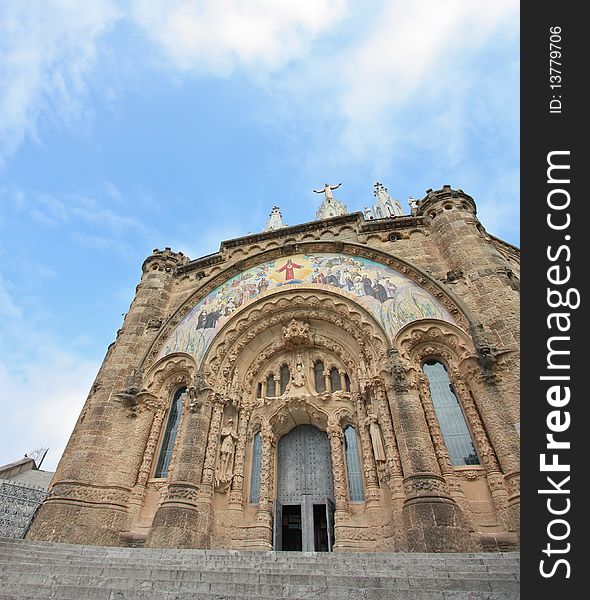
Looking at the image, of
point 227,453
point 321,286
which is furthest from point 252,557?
point 321,286

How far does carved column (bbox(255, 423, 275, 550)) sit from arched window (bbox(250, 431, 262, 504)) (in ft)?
0.97

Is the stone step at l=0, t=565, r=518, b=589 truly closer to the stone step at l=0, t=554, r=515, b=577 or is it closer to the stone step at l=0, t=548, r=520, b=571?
the stone step at l=0, t=554, r=515, b=577

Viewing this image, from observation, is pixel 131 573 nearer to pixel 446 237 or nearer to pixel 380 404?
pixel 380 404

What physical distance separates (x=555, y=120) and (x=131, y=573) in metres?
7.33

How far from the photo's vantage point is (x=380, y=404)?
27.7 feet

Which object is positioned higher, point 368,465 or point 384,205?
point 384,205

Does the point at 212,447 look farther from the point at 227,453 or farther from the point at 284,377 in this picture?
the point at 284,377

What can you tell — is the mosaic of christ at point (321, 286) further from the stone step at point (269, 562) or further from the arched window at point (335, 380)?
the stone step at point (269, 562)

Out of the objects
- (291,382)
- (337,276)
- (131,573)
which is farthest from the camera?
(337,276)

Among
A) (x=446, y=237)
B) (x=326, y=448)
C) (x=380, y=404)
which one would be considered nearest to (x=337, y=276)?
(x=446, y=237)

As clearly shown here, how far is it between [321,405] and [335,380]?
3.58 feet

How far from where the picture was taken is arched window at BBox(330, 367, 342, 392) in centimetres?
1030

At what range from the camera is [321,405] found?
965 centimetres

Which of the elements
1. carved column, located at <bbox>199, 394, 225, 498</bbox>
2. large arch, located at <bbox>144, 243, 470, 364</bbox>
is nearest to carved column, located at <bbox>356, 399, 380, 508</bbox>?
large arch, located at <bbox>144, 243, 470, 364</bbox>
